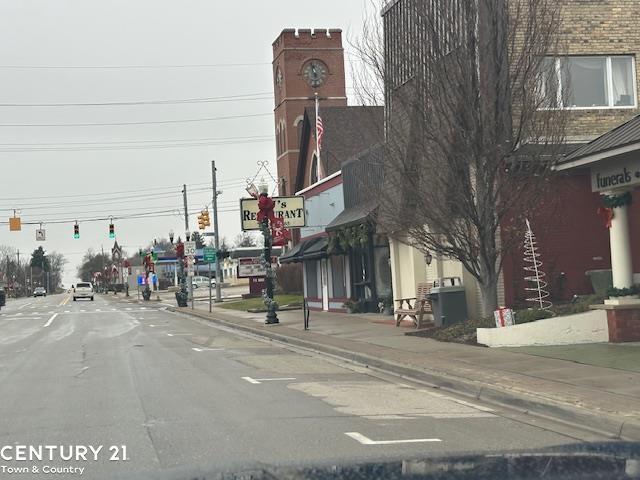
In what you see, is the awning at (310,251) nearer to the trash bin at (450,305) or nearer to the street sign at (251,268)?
the street sign at (251,268)

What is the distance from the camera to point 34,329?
28.4 m

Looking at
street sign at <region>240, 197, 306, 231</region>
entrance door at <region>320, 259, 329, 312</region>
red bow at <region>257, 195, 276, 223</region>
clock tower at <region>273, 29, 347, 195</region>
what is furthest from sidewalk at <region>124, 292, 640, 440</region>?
clock tower at <region>273, 29, 347, 195</region>

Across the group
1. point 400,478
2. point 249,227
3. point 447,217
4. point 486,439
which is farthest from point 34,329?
point 400,478

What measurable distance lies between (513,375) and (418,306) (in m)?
8.91

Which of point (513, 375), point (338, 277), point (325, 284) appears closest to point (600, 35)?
point (513, 375)

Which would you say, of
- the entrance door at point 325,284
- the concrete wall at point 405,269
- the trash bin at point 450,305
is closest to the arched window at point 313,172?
the entrance door at point 325,284

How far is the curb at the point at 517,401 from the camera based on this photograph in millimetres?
7930

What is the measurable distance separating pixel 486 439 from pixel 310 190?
86.8 feet

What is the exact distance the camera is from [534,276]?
701 inches

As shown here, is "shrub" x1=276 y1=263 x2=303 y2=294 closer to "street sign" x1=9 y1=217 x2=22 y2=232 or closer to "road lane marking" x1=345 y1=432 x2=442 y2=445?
"street sign" x1=9 y1=217 x2=22 y2=232

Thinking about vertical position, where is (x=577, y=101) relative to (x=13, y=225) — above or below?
above

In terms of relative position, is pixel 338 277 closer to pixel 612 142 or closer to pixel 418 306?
pixel 418 306

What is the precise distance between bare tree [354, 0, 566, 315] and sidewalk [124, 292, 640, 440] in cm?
261

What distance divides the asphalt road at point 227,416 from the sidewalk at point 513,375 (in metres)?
0.50
